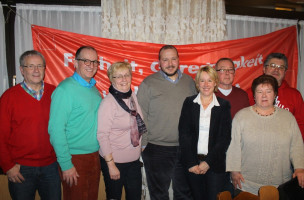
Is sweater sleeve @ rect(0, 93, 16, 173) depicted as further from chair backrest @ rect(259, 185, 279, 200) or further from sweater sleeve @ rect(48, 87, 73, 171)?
chair backrest @ rect(259, 185, 279, 200)

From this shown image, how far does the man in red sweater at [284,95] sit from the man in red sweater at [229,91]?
0.80ft

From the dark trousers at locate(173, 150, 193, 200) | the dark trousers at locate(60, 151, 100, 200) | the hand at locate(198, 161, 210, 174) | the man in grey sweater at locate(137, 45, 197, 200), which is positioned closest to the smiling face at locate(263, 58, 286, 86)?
the man in grey sweater at locate(137, 45, 197, 200)

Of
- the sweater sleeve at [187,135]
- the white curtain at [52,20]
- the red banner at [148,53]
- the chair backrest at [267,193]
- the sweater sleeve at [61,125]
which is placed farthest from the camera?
the white curtain at [52,20]

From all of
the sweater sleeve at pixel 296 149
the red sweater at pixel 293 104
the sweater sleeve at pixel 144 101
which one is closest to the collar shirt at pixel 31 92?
the sweater sleeve at pixel 144 101

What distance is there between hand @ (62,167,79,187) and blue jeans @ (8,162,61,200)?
22 centimetres

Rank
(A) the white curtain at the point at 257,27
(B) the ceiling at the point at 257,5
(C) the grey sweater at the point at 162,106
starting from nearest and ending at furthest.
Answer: (C) the grey sweater at the point at 162,106 < (B) the ceiling at the point at 257,5 < (A) the white curtain at the point at 257,27

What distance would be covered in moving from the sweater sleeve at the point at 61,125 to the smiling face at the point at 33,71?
28cm

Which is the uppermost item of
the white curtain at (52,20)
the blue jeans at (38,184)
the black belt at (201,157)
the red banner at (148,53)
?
the white curtain at (52,20)

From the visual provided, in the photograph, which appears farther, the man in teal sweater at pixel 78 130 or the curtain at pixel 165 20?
the curtain at pixel 165 20

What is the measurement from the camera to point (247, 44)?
3250 millimetres

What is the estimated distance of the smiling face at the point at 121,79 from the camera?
1.94 metres

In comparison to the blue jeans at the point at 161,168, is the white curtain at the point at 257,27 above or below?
above

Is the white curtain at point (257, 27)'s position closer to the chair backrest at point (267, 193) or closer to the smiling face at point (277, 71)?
the smiling face at point (277, 71)

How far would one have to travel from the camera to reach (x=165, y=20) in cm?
318
